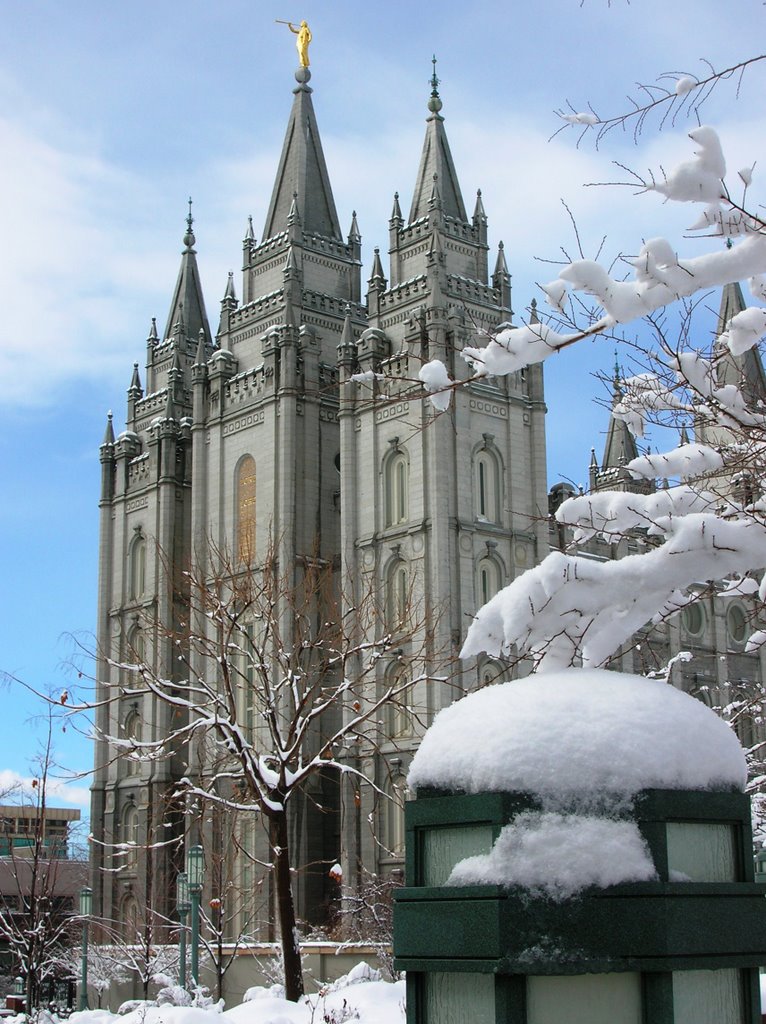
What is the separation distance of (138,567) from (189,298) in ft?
43.2

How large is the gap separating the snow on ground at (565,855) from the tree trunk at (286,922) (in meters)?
12.7

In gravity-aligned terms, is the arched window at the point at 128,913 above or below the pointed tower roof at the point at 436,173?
below

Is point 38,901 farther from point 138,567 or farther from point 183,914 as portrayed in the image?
point 138,567

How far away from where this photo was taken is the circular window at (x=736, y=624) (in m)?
56.3

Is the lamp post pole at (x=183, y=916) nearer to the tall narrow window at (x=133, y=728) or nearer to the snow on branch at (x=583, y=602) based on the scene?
the snow on branch at (x=583, y=602)

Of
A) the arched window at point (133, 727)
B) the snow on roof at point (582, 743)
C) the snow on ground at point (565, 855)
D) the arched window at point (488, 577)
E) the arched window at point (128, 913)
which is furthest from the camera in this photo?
the arched window at point (133, 727)

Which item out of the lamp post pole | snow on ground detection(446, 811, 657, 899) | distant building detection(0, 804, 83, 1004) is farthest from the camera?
distant building detection(0, 804, 83, 1004)

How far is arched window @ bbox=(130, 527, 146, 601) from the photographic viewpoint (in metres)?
52.2

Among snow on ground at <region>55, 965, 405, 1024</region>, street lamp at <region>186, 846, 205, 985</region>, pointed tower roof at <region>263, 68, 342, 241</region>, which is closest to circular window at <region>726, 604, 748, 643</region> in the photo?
pointed tower roof at <region>263, 68, 342, 241</region>

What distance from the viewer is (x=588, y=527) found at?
798 centimetres

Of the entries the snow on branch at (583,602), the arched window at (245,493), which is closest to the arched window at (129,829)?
the arched window at (245,493)

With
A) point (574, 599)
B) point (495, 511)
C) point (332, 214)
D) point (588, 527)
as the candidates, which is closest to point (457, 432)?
point (495, 511)

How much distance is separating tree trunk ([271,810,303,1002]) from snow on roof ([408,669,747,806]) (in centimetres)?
1245

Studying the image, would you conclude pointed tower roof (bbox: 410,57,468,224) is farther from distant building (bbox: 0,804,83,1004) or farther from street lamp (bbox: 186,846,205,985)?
street lamp (bbox: 186,846,205,985)
